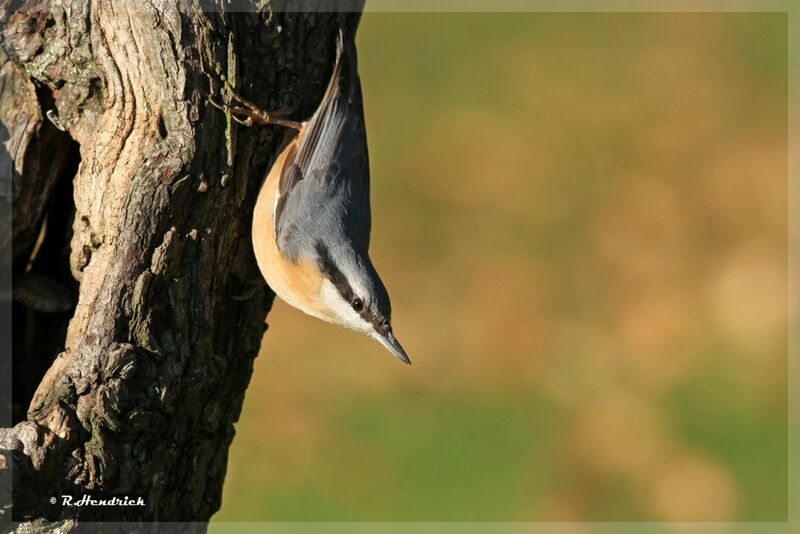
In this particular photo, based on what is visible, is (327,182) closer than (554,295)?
Yes

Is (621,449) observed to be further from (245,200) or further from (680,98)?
(245,200)

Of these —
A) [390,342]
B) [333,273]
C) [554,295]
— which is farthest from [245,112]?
[554,295]

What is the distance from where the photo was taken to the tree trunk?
3.38 metres

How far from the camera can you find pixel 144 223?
349cm

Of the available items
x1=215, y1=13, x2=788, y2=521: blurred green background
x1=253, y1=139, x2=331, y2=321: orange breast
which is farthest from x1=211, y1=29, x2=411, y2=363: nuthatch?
x1=215, y1=13, x2=788, y2=521: blurred green background

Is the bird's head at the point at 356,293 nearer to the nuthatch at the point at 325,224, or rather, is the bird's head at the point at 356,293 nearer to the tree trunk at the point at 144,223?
the nuthatch at the point at 325,224

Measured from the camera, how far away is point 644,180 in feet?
23.9

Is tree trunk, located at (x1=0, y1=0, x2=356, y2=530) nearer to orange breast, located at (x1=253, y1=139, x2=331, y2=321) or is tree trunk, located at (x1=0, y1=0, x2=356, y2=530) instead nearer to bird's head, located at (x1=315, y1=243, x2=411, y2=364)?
orange breast, located at (x1=253, y1=139, x2=331, y2=321)

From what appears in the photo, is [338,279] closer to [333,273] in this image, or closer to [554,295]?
[333,273]

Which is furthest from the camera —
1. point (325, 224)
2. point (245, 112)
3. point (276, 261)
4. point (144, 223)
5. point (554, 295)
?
point (554, 295)

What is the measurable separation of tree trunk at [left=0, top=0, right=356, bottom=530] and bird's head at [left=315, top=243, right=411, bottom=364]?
0.96ft

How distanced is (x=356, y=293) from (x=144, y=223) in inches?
32.1

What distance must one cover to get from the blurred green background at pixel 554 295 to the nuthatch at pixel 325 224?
2.27 m

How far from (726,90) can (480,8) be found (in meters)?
1.83
